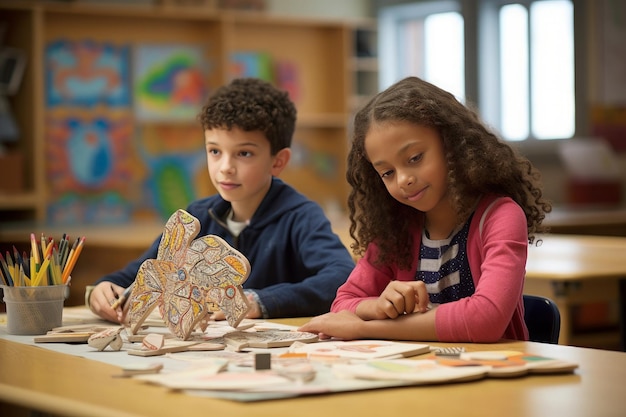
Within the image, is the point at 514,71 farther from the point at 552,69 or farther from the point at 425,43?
the point at 425,43

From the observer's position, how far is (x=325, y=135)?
7.75 metres

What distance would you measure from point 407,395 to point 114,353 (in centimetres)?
53

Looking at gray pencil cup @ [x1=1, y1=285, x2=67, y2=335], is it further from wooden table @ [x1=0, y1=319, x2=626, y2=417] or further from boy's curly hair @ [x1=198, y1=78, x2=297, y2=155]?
boy's curly hair @ [x1=198, y1=78, x2=297, y2=155]

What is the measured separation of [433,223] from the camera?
5.94ft

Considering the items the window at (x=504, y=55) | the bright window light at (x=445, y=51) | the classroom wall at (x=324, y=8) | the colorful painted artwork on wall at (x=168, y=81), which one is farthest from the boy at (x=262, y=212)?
the bright window light at (x=445, y=51)

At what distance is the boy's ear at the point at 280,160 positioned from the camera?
219 centimetres

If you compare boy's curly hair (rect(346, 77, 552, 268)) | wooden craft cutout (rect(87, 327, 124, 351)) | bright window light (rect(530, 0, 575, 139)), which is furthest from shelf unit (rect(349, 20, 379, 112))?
wooden craft cutout (rect(87, 327, 124, 351))

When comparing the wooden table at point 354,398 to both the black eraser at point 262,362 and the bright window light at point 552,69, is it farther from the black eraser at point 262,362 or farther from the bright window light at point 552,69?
the bright window light at point 552,69

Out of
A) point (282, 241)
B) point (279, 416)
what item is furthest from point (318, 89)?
point (279, 416)

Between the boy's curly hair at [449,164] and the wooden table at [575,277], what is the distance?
1.00m

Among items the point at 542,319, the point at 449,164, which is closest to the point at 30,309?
the point at 449,164

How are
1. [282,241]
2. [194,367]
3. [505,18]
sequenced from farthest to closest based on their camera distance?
[505,18]
[282,241]
[194,367]

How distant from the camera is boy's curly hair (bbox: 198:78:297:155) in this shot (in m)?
2.06

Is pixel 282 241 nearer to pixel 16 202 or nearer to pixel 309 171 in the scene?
pixel 16 202
